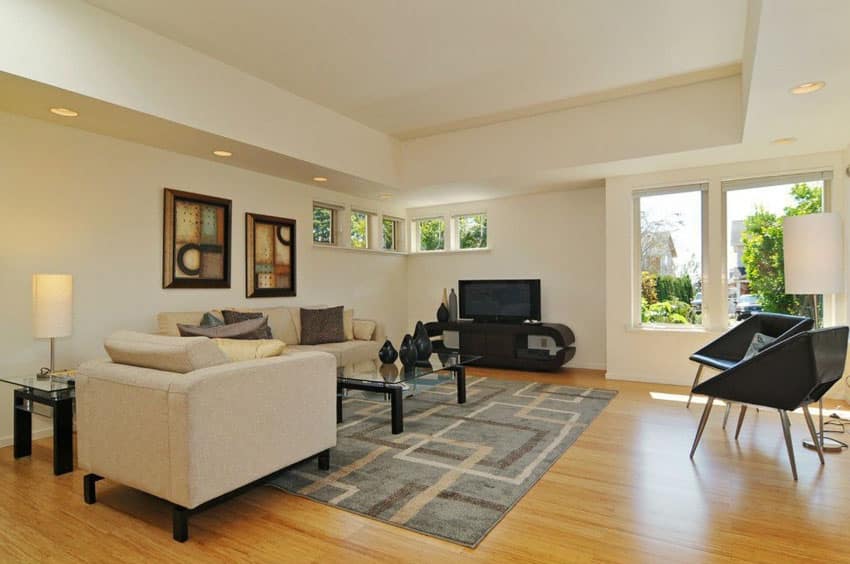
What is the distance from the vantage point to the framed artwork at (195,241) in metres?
4.42

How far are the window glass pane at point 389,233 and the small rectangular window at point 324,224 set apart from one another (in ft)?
3.63

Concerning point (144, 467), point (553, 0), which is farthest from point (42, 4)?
point (553, 0)

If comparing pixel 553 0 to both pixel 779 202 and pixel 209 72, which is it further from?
pixel 779 202

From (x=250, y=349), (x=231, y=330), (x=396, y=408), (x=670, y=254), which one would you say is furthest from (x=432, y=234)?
(x=250, y=349)

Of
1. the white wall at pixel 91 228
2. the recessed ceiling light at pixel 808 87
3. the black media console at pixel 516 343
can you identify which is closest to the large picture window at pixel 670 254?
the black media console at pixel 516 343

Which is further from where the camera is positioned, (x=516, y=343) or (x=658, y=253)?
(x=516, y=343)

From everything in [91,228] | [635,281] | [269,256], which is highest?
[91,228]

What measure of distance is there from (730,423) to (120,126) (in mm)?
5177

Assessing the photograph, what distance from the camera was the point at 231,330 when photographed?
4102mm

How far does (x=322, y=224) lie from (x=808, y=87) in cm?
497

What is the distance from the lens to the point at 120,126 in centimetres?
374

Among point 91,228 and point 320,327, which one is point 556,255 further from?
point 91,228

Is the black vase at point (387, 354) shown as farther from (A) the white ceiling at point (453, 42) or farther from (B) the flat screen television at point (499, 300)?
(B) the flat screen television at point (499, 300)

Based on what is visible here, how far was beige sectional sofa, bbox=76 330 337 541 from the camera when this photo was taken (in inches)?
80.1
